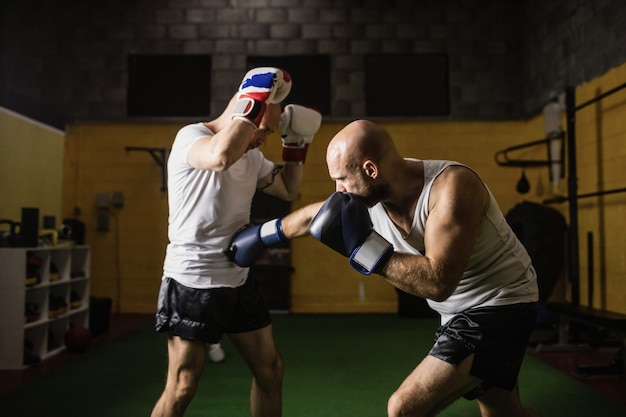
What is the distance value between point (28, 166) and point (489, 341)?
204 inches

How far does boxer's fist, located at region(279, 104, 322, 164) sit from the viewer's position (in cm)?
242

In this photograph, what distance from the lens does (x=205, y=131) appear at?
6.84 feet

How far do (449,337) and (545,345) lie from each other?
10.6 feet

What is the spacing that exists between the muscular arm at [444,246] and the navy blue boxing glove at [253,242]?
0.51 meters

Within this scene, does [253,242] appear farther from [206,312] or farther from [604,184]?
[604,184]

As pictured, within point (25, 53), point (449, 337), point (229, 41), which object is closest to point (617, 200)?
point (449, 337)

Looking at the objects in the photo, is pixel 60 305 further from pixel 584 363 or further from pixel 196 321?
pixel 584 363

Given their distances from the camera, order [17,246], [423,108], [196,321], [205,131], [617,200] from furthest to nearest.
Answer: [423,108] < [617,200] < [17,246] < [205,131] < [196,321]

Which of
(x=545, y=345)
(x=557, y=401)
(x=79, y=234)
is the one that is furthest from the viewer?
(x=79, y=234)

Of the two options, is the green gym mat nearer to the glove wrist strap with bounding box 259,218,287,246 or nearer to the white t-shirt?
the white t-shirt

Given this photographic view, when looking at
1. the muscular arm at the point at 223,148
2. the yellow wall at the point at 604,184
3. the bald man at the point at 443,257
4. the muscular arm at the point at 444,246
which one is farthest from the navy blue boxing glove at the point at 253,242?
the yellow wall at the point at 604,184

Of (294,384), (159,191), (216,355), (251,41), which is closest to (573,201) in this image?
(294,384)

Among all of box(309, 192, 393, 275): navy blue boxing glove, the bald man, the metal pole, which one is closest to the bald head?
the bald man

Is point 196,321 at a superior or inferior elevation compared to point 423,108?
inferior
